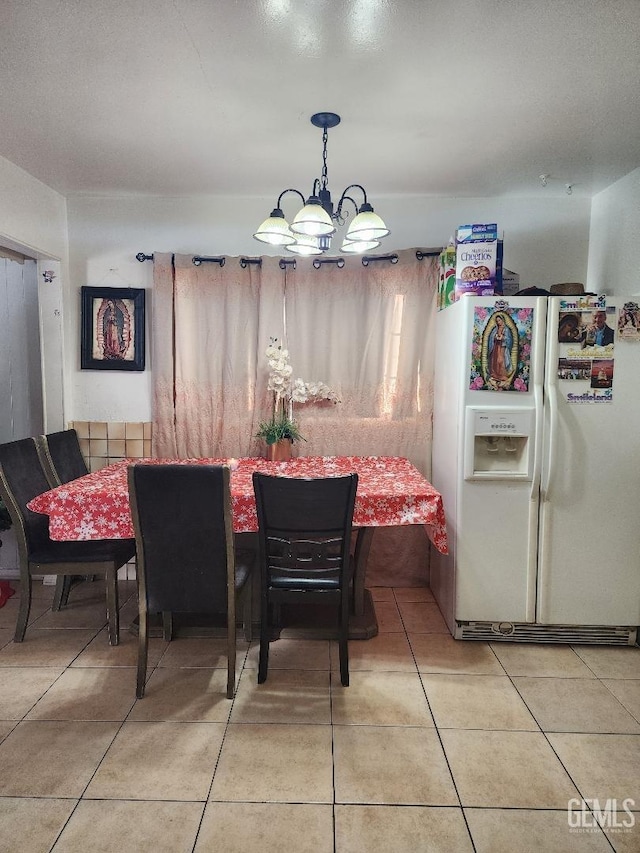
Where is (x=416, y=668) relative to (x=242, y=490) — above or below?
below

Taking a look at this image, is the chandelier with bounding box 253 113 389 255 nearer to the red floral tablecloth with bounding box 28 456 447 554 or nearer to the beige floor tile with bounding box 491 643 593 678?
the red floral tablecloth with bounding box 28 456 447 554

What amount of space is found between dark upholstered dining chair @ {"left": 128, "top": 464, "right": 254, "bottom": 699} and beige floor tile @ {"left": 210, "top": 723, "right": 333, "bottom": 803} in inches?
11.4

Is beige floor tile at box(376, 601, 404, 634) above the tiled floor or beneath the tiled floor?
above

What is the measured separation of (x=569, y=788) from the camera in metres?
1.71

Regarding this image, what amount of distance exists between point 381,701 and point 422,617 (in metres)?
0.83

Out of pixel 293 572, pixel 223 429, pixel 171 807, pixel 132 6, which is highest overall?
pixel 132 6

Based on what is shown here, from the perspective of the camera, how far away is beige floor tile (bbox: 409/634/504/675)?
7.88 feet

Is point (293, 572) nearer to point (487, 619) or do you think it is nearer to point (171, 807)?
point (171, 807)

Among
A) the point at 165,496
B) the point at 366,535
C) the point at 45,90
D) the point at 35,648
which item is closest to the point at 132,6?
the point at 45,90

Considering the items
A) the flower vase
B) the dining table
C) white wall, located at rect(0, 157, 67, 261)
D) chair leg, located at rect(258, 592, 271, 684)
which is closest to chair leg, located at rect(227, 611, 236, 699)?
chair leg, located at rect(258, 592, 271, 684)

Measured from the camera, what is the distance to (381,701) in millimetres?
2152

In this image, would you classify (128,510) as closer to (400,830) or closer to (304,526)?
(304,526)

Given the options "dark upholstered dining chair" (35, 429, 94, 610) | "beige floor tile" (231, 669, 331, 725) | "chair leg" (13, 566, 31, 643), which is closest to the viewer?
"beige floor tile" (231, 669, 331, 725)

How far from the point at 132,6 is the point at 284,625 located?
100 inches
